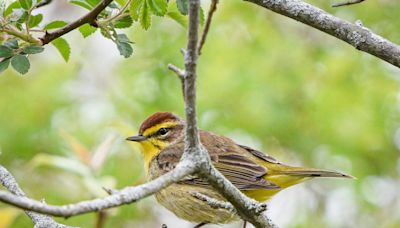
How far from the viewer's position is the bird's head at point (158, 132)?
6.43 metres

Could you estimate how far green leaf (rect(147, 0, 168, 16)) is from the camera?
3.30 m

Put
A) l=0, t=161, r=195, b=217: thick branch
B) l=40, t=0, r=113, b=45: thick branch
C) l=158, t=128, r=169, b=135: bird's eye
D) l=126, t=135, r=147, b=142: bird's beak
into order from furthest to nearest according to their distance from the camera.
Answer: l=158, t=128, r=169, b=135: bird's eye
l=126, t=135, r=147, b=142: bird's beak
l=40, t=0, r=113, b=45: thick branch
l=0, t=161, r=195, b=217: thick branch

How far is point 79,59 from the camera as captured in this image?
852 cm

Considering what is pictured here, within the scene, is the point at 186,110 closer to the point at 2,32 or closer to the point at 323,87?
the point at 2,32

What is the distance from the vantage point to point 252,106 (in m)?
7.96

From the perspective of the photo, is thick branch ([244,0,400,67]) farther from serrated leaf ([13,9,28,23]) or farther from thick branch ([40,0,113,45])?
serrated leaf ([13,9,28,23])

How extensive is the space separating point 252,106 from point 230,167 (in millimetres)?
2015

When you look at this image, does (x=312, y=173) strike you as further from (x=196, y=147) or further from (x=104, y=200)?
(x=104, y=200)

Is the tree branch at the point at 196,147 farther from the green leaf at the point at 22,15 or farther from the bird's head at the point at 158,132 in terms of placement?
the bird's head at the point at 158,132

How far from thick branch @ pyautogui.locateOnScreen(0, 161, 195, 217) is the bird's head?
3587 millimetres

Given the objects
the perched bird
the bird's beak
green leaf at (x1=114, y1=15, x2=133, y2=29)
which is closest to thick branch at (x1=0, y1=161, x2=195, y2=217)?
green leaf at (x1=114, y1=15, x2=133, y2=29)

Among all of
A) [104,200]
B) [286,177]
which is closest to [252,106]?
[286,177]

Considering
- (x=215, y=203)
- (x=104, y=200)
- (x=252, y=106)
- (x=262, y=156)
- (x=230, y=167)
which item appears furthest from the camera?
(x=252, y=106)

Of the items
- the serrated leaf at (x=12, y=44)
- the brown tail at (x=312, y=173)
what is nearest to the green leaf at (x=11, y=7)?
the serrated leaf at (x=12, y=44)
